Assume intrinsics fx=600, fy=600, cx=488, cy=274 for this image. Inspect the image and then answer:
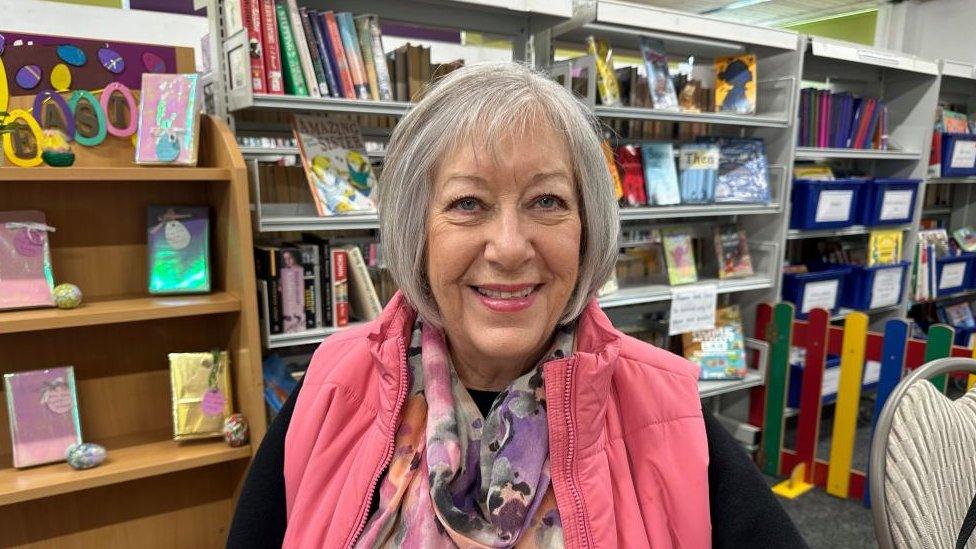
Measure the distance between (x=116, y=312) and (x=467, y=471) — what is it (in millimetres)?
1234

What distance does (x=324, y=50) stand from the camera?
1993mm

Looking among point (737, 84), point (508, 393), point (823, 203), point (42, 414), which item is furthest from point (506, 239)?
point (823, 203)

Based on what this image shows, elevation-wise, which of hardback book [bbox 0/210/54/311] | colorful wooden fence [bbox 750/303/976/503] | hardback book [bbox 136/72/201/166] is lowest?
colorful wooden fence [bbox 750/303/976/503]

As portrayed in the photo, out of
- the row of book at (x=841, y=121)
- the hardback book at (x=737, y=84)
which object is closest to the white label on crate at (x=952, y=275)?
the row of book at (x=841, y=121)

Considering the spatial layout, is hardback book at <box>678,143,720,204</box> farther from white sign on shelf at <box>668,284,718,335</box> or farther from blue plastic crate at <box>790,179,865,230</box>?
blue plastic crate at <box>790,179,865,230</box>

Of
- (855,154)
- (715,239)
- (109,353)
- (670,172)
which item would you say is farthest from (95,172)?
(855,154)

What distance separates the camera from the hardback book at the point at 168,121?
1.75m

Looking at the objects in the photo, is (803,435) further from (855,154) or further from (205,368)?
(205,368)

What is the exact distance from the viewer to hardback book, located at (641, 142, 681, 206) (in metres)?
2.77

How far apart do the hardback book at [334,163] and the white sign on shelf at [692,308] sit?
157 cm

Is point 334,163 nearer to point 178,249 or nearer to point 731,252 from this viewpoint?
point 178,249

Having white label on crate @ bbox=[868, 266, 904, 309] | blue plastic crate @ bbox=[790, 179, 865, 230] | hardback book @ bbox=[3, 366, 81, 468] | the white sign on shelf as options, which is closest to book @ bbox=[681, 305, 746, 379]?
the white sign on shelf

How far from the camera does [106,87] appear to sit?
1.78 meters

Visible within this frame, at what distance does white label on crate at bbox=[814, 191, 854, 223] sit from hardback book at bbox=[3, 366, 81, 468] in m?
3.35
